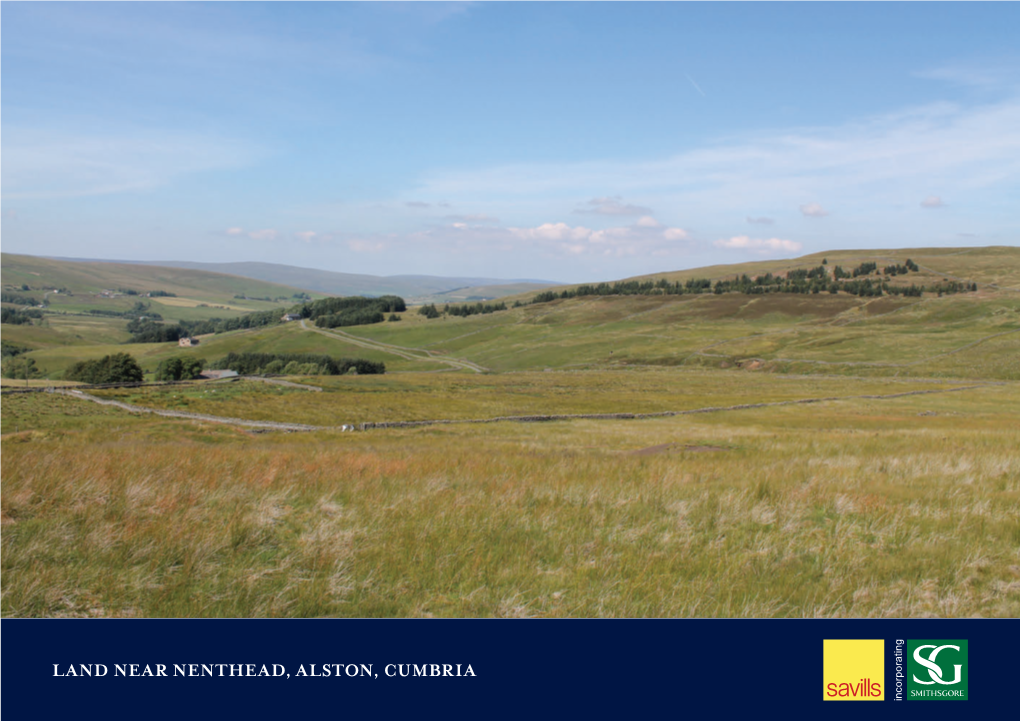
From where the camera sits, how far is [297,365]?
5034 inches

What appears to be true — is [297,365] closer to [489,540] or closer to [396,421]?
[396,421]

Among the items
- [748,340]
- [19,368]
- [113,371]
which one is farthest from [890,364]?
[19,368]

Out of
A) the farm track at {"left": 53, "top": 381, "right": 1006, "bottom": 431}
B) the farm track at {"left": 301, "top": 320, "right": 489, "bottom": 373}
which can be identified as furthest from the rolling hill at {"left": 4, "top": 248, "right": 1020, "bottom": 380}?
the farm track at {"left": 53, "top": 381, "right": 1006, "bottom": 431}

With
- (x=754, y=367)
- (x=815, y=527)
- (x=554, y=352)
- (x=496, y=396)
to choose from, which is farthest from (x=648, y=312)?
(x=815, y=527)

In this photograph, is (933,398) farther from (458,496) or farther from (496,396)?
(458,496)

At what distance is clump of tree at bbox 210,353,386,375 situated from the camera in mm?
127438

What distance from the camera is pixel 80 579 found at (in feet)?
17.8

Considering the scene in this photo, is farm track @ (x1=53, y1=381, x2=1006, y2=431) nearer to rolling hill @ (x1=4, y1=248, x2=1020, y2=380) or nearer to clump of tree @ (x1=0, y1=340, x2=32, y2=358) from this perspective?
rolling hill @ (x1=4, y1=248, x2=1020, y2=380)

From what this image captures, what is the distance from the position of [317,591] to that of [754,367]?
401ft
